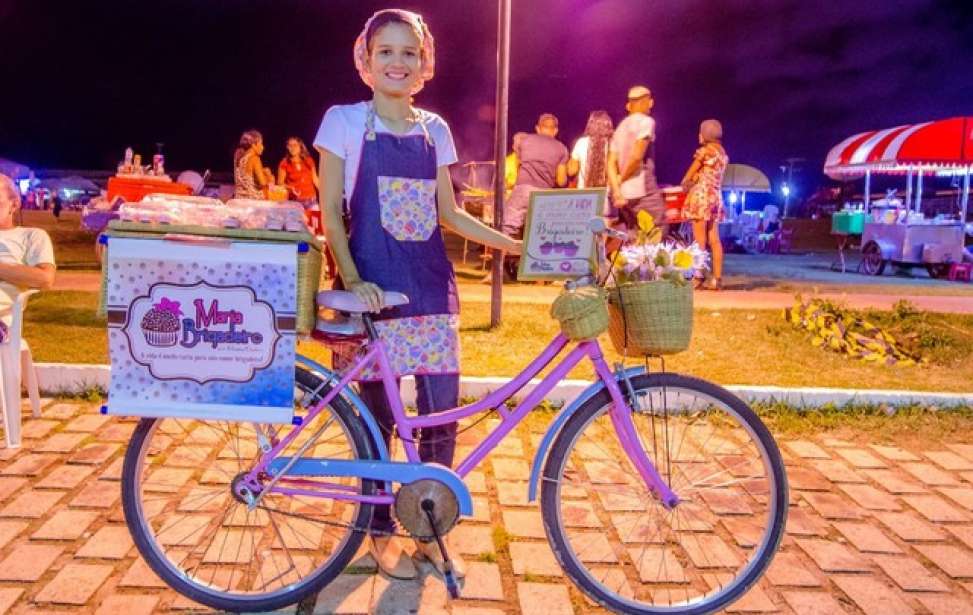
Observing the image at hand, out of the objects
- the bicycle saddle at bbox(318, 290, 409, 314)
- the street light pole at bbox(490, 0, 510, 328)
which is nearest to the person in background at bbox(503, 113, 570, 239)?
the street light pole at bbox(490, 0, 510, 328)

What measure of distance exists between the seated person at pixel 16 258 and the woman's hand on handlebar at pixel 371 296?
7.83ft

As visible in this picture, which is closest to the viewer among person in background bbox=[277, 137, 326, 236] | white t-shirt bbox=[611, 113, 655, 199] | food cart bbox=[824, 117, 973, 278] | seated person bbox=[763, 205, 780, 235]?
white t-shirt bbox=[611, 113, 655, 199]

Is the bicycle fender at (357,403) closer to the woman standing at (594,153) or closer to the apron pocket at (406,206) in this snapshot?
the apron pocket at (406,206)

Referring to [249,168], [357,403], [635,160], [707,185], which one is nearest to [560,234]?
[357,403]

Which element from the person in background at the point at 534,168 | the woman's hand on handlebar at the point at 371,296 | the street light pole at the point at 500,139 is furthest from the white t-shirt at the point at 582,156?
the woman's hand on handlebar at the point at 371,296

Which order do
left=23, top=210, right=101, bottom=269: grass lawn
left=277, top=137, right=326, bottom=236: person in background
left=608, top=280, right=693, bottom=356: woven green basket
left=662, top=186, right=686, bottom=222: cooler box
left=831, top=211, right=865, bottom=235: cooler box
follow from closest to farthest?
left=608, top=280, right=693, bottom=356: woven green basket, left=662, top=186, right=686, bottom=222: cooler box, left=277, top=137, right=326, bottom=236: person in background, left=23, top=210, right=101, bottom=269: grass lawn, left=831, top=211, right=865, bottom=235: cooler box

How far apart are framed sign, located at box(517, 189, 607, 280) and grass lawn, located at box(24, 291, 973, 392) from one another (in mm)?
2903

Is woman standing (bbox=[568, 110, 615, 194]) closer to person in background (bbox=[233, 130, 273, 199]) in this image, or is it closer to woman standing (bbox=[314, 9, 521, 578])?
person in background (bbox=[233, 130, 273, 199])

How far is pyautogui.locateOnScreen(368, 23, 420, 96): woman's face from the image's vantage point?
307 cm

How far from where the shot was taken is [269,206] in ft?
9.51

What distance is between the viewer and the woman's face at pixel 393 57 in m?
3.07

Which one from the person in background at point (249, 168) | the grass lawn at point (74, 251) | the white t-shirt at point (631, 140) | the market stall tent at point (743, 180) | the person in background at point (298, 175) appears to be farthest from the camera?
the market stall tent at point (743, 180)

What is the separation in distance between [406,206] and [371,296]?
423 millimetres

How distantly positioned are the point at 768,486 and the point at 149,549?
2.32m
